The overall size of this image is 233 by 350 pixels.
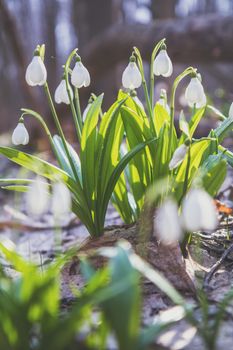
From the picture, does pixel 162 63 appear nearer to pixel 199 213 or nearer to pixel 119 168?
pixel 119 168

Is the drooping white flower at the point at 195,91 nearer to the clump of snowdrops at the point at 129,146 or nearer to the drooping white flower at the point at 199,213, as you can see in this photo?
the clump of snowdrops at the point at 129,146

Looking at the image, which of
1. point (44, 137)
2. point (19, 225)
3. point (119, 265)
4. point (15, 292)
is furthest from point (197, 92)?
point (44, 137)

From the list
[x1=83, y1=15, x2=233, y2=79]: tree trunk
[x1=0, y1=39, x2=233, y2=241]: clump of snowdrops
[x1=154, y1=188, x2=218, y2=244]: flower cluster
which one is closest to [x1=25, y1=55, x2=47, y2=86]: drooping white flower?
[x1=0, y1=39, x2=233, y2=241]: clump of snowdrops

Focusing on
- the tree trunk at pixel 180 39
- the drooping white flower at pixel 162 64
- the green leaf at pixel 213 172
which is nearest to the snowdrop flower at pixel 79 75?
the drooping white flower at pixel 162 64

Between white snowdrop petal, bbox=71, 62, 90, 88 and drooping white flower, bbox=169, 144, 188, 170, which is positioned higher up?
white snowdrop petal, bbox=71, 62, 90, 88

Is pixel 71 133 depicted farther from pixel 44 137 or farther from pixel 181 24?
pixel 181 24

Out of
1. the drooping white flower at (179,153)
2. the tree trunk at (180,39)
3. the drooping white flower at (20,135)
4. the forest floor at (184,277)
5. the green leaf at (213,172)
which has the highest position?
the tree trunk at (180,39)

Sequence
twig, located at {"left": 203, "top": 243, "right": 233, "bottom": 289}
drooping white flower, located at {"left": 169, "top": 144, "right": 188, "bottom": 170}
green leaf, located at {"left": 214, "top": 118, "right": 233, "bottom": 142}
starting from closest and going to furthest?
drooping white flower, located at {"left": 169, "top": 144, "right": 188, "bottom": 170} < twig, located at {"left": 203, "top": 243, "right": 233, "bottom": 289} < green leaf, located at {"left": 214, "top": 118, "right": 233, "bottom": 142}

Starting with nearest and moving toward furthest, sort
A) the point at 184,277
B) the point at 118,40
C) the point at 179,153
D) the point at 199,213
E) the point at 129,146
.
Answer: the point at 199,213 < the point at 179,153 < the point at 184,277 < the point at 129,146 < the point at 118,40

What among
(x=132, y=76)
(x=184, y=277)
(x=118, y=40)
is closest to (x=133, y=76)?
(x=132, y=76)

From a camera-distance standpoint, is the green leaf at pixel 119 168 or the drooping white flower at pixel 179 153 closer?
the drooping white flower at pixel 179 153

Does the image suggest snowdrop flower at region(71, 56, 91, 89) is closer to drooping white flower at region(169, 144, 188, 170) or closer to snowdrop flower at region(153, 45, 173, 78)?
snowdrop flower at region(153, 45, 173, 78)
